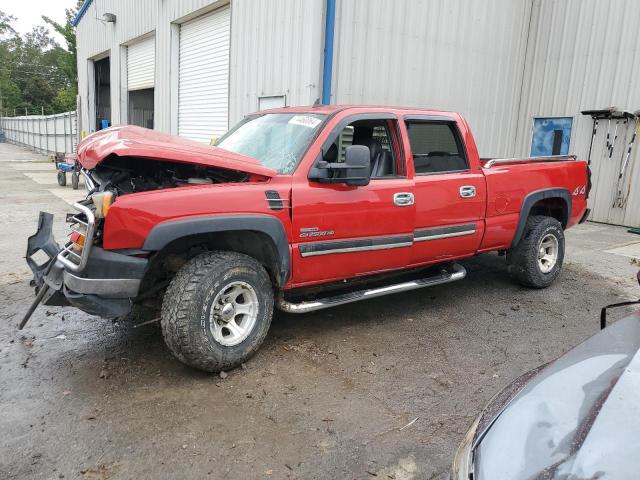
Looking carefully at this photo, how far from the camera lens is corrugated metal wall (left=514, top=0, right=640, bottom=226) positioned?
1047cm

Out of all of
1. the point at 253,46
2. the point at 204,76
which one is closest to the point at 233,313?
the point at 253,46

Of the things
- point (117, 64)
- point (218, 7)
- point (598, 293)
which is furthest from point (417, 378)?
point (117, 64)

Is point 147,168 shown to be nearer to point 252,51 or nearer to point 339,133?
point 339,133

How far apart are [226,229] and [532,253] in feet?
12.2

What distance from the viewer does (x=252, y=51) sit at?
10.2m

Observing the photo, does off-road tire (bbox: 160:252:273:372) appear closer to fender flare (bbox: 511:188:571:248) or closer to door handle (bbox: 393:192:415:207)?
door handle (bbox: 393:192:415:207)

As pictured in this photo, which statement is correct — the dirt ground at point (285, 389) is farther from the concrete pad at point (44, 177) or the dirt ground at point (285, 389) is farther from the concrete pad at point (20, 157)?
the concrete pad at point (20, 157)

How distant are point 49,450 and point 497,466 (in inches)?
95.9

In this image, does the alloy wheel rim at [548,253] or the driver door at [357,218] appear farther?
the alloy wheel rim at [548,253]

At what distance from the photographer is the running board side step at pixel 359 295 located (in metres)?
4.14

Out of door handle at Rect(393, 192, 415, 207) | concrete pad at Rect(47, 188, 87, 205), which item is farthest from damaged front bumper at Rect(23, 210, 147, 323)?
concrete pad at Rect(47, 188, 87, 205)

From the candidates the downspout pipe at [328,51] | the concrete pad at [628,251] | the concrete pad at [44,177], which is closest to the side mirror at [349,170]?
the downspout pipe at [328,51]

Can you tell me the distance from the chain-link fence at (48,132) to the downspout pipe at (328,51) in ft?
59.7

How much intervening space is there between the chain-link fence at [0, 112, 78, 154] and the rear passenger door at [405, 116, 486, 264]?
21798 mm
